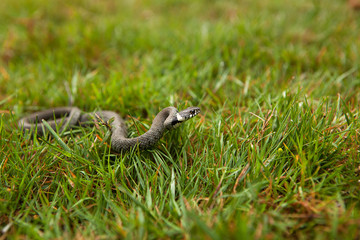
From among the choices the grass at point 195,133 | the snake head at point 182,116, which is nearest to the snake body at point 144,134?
the snake head at point 182,116

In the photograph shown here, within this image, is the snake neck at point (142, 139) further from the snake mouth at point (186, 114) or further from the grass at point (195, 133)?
the snake mouth at point (186, 114)

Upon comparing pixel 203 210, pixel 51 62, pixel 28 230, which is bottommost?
pixel 203 210

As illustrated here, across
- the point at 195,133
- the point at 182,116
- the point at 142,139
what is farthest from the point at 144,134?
the point at 195,133

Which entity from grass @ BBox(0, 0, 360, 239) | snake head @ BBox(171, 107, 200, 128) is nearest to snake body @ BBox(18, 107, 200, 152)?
snake head @ BBox(171, 107, 200, 128)

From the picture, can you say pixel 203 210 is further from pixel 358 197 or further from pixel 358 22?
pixel 358 22

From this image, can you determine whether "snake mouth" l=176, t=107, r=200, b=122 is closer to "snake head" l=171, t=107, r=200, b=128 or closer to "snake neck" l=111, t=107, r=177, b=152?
"snake head" l=171, t=107, r=200, b=128

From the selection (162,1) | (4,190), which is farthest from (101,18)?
(4,190)

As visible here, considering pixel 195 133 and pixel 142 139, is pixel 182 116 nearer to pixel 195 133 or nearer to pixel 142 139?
pixel 195 133
